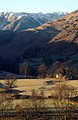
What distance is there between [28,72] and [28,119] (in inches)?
2478

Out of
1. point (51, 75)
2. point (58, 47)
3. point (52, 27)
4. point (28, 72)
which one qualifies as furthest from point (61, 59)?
point (52, 27)

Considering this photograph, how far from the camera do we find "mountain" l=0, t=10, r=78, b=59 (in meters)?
127

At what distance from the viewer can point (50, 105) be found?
25.2 metres

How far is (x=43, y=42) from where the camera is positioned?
156 metres

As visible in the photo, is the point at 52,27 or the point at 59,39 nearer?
the point at 59,39

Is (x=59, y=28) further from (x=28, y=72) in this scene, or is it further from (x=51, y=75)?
(x=51, y=75)

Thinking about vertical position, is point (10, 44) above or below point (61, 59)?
above

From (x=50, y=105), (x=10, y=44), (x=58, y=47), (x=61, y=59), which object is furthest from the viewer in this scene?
(x=10, y=44)

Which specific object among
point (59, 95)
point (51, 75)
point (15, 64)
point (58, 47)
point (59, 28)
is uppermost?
point (59, 28)

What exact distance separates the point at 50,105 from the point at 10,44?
14568cm

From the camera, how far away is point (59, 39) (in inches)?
5536

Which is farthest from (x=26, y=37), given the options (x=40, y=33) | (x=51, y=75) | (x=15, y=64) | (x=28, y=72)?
(x=51, y=75)

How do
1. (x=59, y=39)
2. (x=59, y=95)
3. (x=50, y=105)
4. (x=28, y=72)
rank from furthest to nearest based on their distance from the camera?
1. (x=59, y=39)
2. (x=28, y=72)
3. (x=50, y=105)
4. (x=59, y=95)

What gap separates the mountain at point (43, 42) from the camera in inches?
4982
